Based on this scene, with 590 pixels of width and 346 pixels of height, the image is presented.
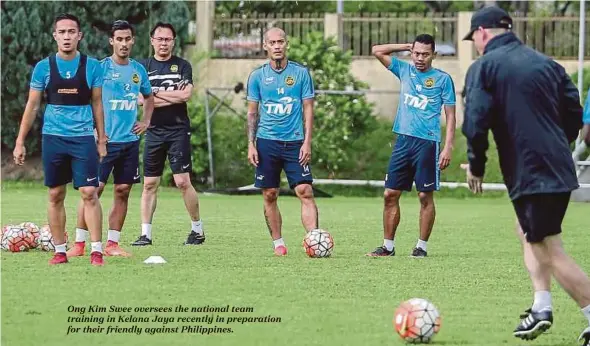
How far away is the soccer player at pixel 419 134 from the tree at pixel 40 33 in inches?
662

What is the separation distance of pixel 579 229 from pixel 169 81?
6501mm

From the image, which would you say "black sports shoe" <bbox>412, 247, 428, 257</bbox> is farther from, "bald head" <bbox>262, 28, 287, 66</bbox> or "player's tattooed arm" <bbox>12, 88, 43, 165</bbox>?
"player's tattooed arm" <bbox>12, 88, 43, 165</bbox>

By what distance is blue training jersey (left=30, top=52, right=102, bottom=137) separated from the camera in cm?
1233

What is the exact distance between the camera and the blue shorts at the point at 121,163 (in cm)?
1432

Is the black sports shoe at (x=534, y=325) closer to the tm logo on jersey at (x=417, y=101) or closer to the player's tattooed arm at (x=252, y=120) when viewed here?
the tm logo on jersey at (x=417, y=101)

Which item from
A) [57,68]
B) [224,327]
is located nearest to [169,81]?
[57,68]

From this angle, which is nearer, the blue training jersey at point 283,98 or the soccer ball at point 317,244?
the soccer ball at point 317,244

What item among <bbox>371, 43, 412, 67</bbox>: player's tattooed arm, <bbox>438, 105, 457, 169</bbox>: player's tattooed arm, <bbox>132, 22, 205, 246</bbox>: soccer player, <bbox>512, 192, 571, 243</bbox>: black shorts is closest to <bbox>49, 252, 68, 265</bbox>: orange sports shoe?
<bbox>132, 22, 205, 246</bbox>: soccer player

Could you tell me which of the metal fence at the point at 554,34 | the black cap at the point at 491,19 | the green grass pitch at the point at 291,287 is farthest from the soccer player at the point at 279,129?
the metal fence at the point at 554,34

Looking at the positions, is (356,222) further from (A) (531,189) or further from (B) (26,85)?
(B) (26,85)

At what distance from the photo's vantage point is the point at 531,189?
8898mm

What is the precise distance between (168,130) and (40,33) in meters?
15.4

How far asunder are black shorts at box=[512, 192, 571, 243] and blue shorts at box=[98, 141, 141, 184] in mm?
6317

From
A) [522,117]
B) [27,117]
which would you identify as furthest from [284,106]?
[522,117]
